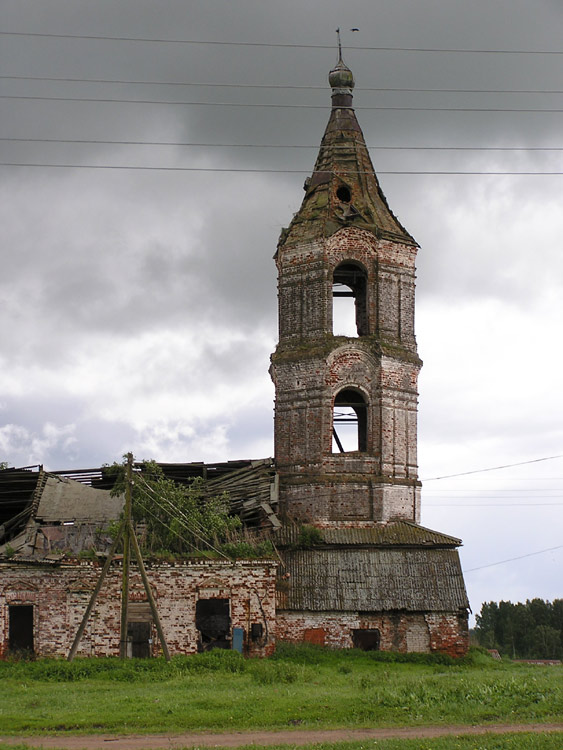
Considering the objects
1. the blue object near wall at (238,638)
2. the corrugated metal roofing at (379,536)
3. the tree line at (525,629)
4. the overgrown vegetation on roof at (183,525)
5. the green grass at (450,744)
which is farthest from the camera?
the tree line at (525,629)

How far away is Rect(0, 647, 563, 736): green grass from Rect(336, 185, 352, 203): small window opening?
47.1ft

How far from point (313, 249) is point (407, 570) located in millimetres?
9627

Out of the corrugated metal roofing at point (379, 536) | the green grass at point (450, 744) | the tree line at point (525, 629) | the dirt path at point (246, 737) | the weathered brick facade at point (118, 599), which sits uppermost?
the corrugated metal roofing at point (379, 536)

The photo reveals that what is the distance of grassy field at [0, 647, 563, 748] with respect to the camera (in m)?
16.2

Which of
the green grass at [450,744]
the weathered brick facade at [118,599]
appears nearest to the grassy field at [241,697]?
the green grass at [450,744]

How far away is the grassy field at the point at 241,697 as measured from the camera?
16.2m

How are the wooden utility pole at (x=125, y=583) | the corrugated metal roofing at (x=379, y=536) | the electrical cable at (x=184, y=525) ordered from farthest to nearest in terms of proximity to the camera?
the corrugated metal roofing at (x=379, y=536) < the electrical cable at (x=184, y=525) < the wooden utility pole at (x=125, y=583)

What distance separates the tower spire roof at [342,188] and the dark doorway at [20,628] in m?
→ 12.9

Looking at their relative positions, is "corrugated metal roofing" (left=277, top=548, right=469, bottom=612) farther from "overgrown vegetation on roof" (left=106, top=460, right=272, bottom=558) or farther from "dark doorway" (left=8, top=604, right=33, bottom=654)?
"dark doorway" (left=8, top=604, right=33, bottom=654)

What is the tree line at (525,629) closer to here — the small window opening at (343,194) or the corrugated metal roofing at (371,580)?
the corrugated metal roofing at (371,580)

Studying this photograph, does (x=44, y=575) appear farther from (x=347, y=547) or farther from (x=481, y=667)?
(x=481, y=667)

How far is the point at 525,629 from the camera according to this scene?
60.3m

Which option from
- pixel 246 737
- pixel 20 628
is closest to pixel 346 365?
pixel 20 628

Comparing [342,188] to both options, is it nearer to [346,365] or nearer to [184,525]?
[346,365]
